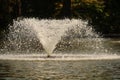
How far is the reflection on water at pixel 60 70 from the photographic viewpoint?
19781 millimetres

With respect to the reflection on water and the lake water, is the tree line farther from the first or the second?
the reflection on water

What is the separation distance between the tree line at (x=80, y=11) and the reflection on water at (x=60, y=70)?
39.5 metres

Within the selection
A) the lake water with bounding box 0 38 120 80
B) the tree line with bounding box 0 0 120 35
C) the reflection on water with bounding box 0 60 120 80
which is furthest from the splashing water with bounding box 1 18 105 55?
the reflection on water with bounding box 0 60 120 80

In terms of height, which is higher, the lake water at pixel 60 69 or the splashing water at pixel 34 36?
the lake water at pixel 60 69

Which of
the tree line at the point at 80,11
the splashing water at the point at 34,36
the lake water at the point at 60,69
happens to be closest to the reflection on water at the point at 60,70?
the lake water at the point at 60,69

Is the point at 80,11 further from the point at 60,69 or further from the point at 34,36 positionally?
the point at 60,69

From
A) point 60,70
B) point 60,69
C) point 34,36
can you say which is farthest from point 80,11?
point 60,70

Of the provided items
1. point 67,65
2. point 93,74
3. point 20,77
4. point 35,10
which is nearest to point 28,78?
point 20,77

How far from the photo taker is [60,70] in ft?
73.6

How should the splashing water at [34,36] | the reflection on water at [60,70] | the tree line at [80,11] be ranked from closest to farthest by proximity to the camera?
1. the reflection on water at [60,70]
2. the splashing water at [34,36]
3. the tree line at [80,11]

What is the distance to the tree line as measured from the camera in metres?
67.8

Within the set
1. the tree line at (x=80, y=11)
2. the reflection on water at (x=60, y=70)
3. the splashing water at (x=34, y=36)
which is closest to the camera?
the reflection on water at (x=60, y=70)

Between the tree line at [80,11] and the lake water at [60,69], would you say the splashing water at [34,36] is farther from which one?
the lake water at [60,69]

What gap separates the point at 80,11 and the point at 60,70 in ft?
165
